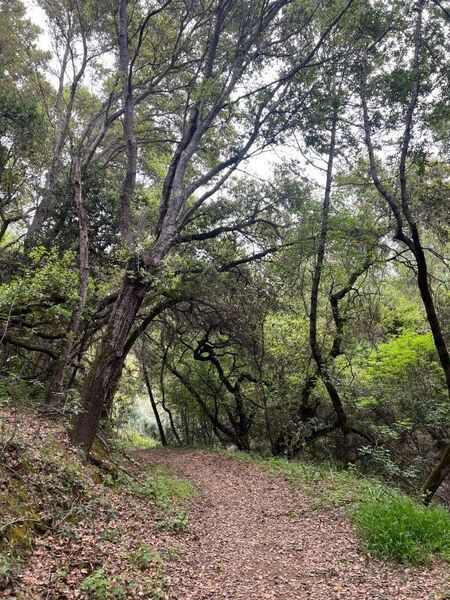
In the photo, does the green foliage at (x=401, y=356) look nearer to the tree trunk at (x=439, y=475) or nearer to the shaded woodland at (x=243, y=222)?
the shaded woodland at (x=243, y=222)

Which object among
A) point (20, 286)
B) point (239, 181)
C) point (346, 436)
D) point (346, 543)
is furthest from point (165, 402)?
point (346, 543)

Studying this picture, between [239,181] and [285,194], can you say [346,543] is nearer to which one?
[285,194]

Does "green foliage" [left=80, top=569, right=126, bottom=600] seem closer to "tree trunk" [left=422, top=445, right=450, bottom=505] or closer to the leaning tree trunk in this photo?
the leaning tree trunk

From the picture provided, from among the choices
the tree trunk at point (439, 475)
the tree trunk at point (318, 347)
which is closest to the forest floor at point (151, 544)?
the tree trunk at point (439, 475)

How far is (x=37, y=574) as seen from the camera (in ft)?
10.9

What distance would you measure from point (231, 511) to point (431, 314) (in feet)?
16.7

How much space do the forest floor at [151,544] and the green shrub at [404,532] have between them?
156 millimetres

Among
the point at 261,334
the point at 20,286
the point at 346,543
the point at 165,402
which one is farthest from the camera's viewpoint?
the point at 165,402

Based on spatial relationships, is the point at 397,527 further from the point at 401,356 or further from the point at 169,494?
the point at 401,356

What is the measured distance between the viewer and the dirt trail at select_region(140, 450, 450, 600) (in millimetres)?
3957

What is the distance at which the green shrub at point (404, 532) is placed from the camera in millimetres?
4398

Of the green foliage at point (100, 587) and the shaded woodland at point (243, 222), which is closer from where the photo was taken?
the green foliage at point (100, 587)

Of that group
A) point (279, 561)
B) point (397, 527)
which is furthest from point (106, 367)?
point (397, 527)

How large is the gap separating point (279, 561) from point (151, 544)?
159cm
